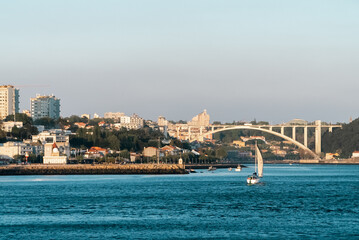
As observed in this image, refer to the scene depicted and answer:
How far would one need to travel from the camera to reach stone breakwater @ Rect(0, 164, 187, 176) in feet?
296

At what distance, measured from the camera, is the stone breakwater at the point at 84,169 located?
296 feet

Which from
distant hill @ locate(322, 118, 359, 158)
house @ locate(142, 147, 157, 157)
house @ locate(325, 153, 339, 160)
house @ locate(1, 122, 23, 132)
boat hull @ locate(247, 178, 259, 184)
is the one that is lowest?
boat hull @ locate(247, 178, 259, 184)

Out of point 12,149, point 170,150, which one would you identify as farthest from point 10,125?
point 170,150

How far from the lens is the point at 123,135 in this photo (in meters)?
138

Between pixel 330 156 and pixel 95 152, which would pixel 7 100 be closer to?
pixel 95 152

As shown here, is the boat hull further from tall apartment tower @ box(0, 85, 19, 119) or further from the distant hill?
Result: tall apartment tower @ box(0, 85, 19, 119)

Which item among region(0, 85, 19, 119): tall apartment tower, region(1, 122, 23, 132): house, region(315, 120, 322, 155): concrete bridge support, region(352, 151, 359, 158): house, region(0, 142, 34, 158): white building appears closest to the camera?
region(0, 142, 34, 158): white building

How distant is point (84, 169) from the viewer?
91812 millimetres

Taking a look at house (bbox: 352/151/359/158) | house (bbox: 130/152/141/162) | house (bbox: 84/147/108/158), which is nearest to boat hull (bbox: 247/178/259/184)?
house (bbox: 84/147/108/158)

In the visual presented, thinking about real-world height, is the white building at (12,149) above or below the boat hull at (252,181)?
above

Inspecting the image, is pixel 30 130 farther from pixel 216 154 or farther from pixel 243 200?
pixel 243 200

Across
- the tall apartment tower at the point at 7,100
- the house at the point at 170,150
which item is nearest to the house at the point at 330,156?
the house at the point at 170,150

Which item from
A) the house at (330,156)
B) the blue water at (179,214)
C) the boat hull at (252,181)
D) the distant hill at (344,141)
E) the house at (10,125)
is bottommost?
the blue water at (179,214)

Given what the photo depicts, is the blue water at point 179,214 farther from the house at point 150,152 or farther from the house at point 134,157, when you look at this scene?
the house at point 150,152
